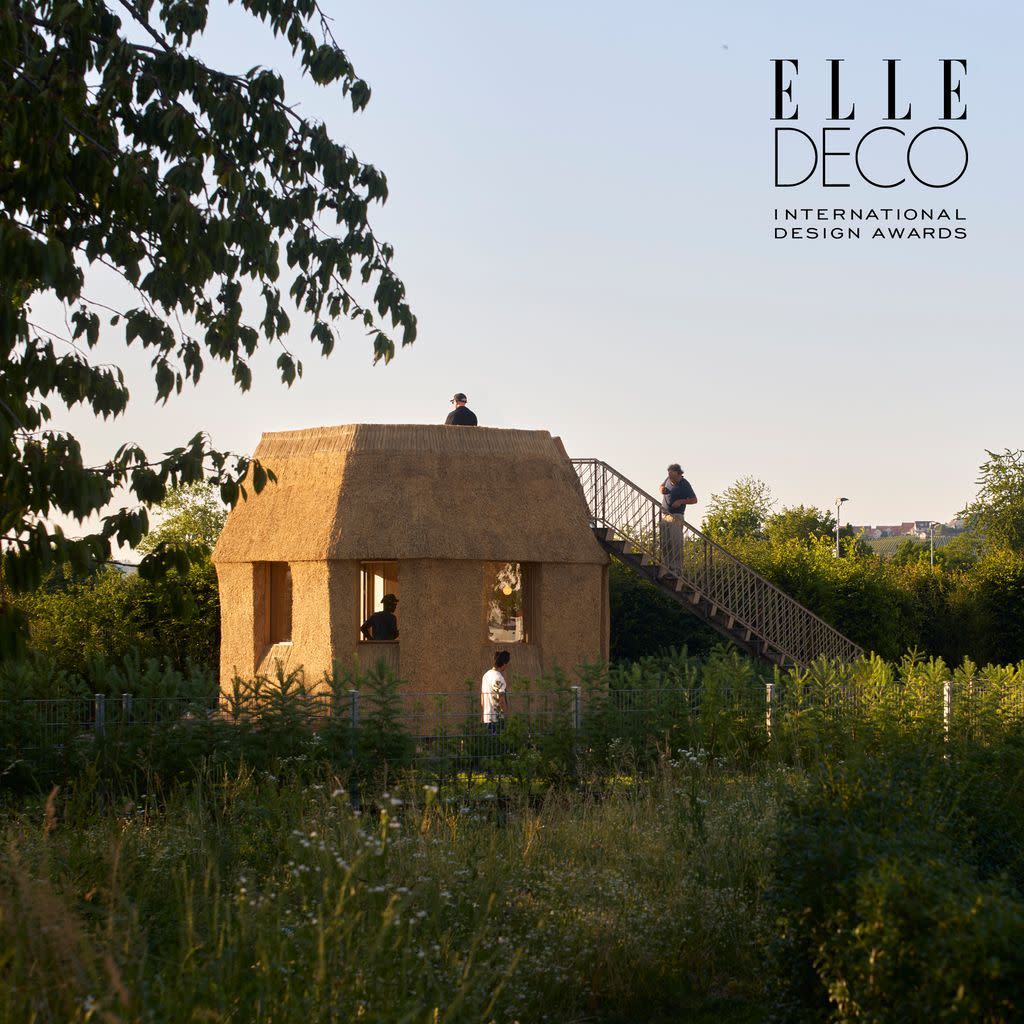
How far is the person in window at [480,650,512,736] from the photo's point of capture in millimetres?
13742

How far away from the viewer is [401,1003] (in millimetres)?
5391

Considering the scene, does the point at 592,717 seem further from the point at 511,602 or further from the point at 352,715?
the point at 511,602

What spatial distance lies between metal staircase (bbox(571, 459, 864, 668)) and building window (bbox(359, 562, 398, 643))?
3553mm

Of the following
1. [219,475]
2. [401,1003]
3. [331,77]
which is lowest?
[401,1003]

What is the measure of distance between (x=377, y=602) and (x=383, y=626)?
7.79 feet

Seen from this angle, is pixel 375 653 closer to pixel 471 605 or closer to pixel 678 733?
pixel 471 605

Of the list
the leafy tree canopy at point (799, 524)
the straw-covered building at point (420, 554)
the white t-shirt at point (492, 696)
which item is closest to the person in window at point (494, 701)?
the white t-shirt at point (492, 696)

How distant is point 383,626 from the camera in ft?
66.3

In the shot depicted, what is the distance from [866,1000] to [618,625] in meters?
22.6

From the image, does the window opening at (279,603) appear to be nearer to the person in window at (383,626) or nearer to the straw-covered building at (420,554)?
the straw-covered building at (420,554)

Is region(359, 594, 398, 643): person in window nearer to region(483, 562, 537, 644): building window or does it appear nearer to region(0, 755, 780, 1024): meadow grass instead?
region(483, 562, 537, 644): building window

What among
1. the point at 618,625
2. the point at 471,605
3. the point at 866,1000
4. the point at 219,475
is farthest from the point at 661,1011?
the point at 618,625

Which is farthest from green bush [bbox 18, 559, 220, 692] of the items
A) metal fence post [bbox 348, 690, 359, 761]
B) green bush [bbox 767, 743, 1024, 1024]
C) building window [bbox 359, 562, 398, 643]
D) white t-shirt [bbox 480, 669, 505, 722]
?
green bush [bbox 767, 743, 1024, 1024]

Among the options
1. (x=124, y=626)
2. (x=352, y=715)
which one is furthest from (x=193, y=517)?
(x=352, y=715)
